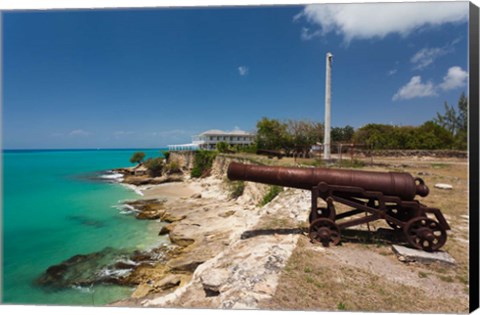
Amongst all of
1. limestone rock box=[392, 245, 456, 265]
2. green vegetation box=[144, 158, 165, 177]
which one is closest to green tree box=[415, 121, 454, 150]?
limestone rock box=[392, 245, 456, 265]

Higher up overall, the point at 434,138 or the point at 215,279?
the point at 434,138

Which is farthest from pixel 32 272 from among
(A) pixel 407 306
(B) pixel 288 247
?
(A) pixel 407 306

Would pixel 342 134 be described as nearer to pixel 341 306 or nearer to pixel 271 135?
pixel 271 135

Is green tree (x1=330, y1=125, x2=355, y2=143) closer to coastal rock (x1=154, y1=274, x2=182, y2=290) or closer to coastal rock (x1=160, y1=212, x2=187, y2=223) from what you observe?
coastal rock (x1=160, y1=212, x2=187, y2=223)

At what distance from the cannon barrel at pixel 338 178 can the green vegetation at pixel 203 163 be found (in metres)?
23.8

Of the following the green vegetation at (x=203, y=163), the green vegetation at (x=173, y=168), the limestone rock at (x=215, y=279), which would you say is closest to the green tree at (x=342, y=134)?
the green vegetation at (x=203, y=163)

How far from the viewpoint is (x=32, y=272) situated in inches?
338

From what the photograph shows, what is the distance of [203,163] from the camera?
97.6 feet

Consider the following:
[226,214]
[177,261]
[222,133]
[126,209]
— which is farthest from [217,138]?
[177,261]

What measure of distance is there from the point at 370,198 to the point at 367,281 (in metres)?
1.49

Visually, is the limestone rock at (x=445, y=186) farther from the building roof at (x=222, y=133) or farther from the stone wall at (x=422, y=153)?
the building roof at (x=222, y=133)

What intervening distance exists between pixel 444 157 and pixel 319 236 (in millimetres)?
22460

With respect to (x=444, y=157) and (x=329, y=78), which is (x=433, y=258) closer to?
(x=329, y=78)

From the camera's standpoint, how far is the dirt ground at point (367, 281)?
305 centimetres
